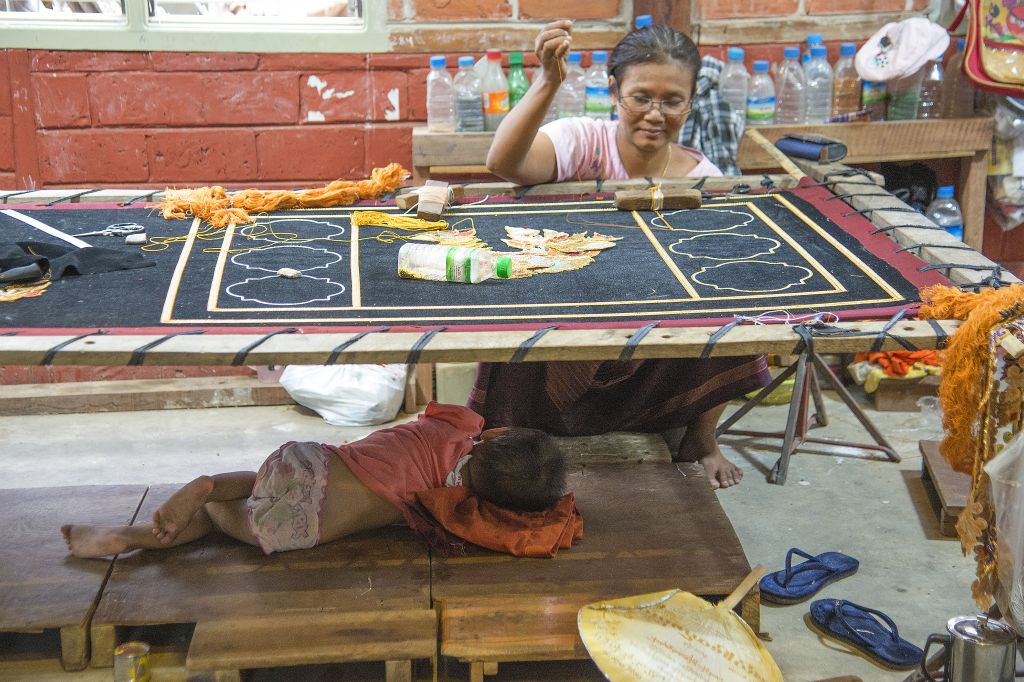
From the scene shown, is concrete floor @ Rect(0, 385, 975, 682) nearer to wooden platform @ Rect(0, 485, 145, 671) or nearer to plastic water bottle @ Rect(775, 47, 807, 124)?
wooden platform @ Rect(0, 485, 145, 671)

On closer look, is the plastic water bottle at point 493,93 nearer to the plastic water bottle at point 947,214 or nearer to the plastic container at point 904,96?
the plastic container at point 904,96

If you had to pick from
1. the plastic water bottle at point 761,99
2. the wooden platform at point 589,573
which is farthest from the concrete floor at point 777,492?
the plastic water bottle at point 761,99

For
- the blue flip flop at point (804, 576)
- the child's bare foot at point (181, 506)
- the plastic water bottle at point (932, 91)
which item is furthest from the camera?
the plastic water bottle at point (932, 91)

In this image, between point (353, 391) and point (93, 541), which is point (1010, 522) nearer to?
point (93, 541)

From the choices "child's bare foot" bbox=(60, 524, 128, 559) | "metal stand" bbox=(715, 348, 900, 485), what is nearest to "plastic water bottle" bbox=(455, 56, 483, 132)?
"metal stand" bbox=(715, 348, 900, 485)

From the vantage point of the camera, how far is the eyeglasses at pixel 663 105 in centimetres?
343

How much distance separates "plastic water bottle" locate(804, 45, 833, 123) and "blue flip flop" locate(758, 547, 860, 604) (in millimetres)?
2057

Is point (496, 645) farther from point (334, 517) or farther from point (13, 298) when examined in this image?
point (13, 298)

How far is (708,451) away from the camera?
3688 mm

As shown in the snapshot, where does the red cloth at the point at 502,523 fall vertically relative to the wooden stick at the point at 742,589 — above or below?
above

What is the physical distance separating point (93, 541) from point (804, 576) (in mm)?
1966

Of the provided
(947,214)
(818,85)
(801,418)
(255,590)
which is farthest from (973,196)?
(255,590)

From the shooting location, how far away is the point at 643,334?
210 cm

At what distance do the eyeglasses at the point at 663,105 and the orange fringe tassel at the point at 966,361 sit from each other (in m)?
1.46
